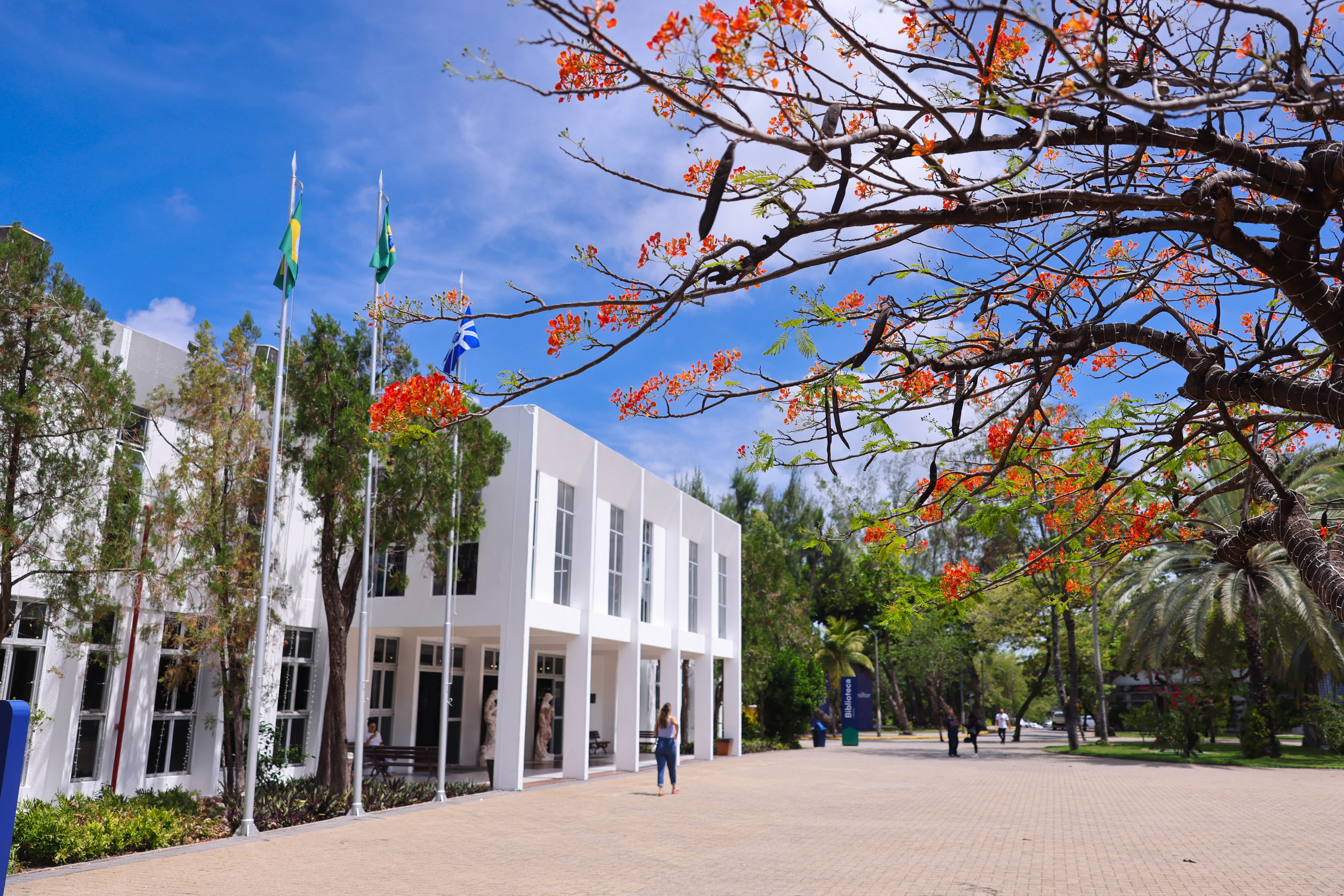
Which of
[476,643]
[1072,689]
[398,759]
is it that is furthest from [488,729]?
[1072,689]

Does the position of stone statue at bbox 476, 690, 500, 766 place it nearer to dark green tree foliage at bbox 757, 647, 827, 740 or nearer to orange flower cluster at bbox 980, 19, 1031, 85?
dark green tree foliage at bbox 757, 647, 827, 740

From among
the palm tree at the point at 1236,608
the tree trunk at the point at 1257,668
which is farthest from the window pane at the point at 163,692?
the tree trunk at the point at 1257,668

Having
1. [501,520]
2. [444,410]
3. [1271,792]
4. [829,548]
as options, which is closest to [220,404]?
[501,520]

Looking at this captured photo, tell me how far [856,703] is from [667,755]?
25501mm

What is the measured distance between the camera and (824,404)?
4.54 meters

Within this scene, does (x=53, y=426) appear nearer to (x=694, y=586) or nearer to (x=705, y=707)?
(x=694, y=586)

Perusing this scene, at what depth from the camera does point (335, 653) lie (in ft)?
46.9

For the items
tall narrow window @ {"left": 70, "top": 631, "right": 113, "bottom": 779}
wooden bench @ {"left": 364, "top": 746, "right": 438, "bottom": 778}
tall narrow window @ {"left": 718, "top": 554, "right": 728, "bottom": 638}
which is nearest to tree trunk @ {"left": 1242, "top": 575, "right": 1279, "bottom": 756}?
tall narrow window @ {"left": 718, "top": 554, "right": 728, "bottom": 638}

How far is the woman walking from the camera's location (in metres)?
16.1

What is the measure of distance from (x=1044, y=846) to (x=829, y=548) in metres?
6.49

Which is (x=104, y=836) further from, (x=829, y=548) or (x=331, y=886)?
(x=829, y=548)

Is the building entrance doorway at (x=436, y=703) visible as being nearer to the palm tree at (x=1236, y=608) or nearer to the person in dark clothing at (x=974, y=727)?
the person in dark clothing at (x=974, y=727)

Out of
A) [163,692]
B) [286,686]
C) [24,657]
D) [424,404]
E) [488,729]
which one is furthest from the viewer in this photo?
[488,729]

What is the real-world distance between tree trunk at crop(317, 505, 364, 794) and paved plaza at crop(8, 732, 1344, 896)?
1431mm
